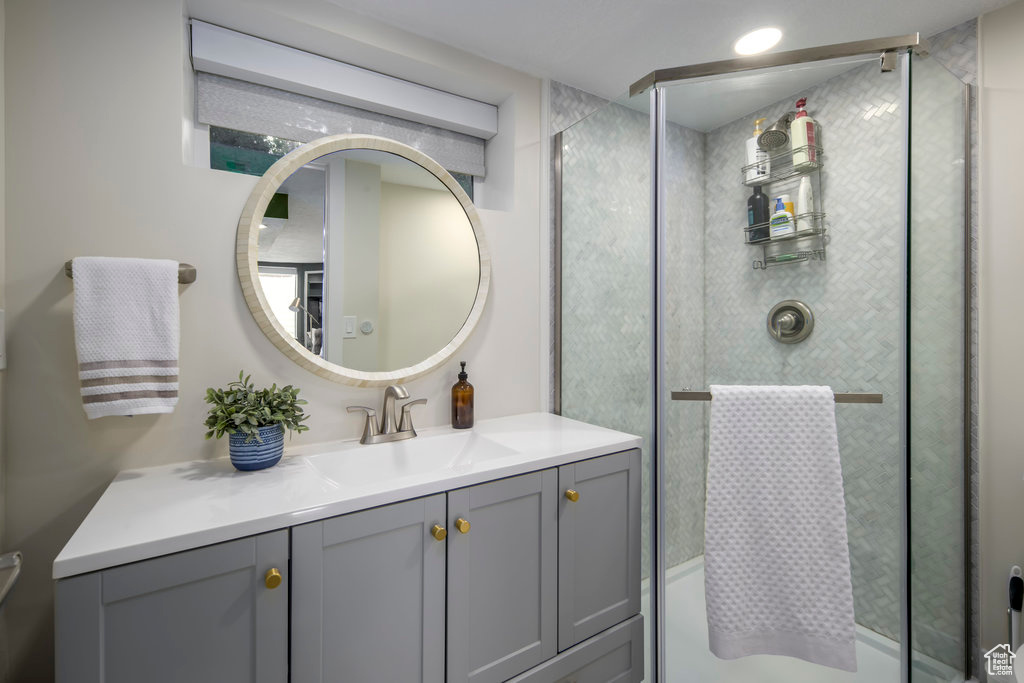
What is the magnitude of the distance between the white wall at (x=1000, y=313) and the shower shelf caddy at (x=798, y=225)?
0.78 meters

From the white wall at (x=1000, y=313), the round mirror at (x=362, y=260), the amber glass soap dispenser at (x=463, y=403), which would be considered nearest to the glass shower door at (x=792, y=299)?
the white wall at (x=1000, y=313)

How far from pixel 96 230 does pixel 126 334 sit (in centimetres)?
34

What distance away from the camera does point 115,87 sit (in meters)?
1.24

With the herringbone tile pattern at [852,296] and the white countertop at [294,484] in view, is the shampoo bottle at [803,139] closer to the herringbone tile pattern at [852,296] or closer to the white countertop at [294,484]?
the herringbone tile pattern at [852,296]

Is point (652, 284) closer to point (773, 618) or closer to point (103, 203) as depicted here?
point (773, 618)

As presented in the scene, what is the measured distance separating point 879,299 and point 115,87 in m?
2.22

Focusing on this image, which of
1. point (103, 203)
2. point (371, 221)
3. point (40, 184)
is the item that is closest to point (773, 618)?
point (371, 221)

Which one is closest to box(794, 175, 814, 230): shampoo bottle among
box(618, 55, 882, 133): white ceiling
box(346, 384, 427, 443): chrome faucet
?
box(618, 55, 882, 133): white ceiling

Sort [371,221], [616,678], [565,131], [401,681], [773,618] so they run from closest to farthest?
1. [401,681]
2. [773,618]
3. [616,678]
4. [371,221]
5. [565,131]

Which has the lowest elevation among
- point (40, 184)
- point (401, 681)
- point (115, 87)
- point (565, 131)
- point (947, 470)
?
point (401, 681)

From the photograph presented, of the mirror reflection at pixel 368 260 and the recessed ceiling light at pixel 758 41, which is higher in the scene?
the recessed ceiling light at pixel 758 41

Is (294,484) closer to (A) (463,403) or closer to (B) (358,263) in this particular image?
(A) (463,403)

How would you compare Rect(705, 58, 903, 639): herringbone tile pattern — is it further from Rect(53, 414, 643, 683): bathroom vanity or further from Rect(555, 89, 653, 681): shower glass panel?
Rect(53, 414, 643, 683): bathroom vanity

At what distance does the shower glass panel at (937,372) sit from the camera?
49.6 inches
